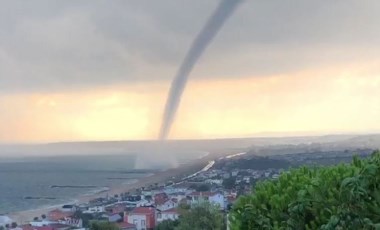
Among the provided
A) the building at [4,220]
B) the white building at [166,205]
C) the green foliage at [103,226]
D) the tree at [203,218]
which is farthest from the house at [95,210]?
the tree at [203,218]

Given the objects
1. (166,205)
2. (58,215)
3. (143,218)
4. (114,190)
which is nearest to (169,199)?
(166,205)

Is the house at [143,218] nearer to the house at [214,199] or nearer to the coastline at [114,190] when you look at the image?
the house at [214,199]

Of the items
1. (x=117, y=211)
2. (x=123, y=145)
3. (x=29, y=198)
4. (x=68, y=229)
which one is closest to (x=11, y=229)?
(x=68, y=229)

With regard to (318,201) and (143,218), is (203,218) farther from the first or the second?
(318,201)

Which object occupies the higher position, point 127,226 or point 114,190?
point 114,190

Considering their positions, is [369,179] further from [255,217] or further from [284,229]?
[255,217]
